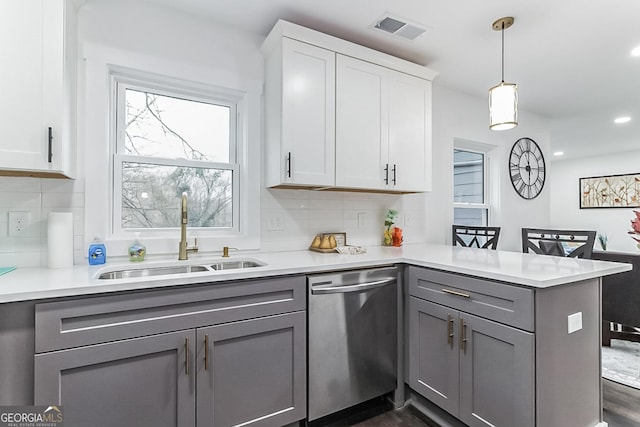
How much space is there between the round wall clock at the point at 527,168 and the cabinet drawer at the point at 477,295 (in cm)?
256

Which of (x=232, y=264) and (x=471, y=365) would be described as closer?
→ (x=471, y=365)

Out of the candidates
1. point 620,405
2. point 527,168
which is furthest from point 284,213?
point 527,168

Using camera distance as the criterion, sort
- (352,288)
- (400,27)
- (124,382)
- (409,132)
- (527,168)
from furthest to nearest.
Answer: (527,168) → (409,132) → (400,27) → (352,288) → (124,382)

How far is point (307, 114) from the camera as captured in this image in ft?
6.96

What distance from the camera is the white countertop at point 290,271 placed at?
124cm

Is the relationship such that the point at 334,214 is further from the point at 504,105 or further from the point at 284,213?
the point at 504,105

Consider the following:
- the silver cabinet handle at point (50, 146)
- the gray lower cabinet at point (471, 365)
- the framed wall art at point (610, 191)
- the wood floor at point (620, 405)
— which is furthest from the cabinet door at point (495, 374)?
the framed wall art at point (610, 191)

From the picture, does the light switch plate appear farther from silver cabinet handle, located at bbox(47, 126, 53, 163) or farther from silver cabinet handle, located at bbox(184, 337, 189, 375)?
silver cabinet handle, located at bbox(47, 126, 53, 163)

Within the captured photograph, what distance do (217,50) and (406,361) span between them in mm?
2400

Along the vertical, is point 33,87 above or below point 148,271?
above

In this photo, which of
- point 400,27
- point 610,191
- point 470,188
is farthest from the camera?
point 610,191

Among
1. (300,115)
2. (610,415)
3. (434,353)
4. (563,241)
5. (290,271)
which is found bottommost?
(610,415)

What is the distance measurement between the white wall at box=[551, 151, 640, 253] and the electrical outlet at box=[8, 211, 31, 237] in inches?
360

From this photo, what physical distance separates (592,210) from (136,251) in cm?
914
